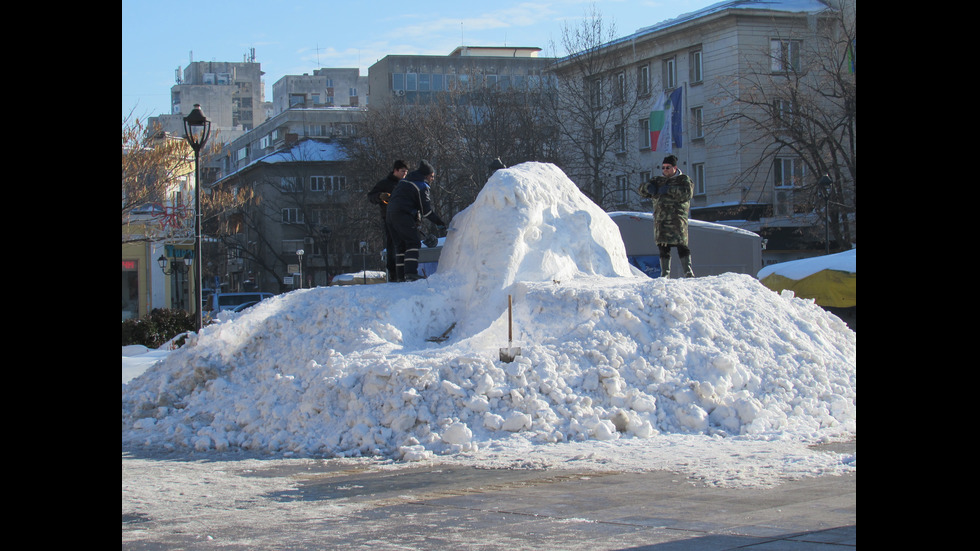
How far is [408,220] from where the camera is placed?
12.7m

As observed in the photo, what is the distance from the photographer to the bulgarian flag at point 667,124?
147ft

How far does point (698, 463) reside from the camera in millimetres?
7961

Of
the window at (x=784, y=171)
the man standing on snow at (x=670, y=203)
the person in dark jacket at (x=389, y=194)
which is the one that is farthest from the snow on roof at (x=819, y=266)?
the window at (x=784, y=171)

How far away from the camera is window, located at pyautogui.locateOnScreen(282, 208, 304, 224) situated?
66.1 metres

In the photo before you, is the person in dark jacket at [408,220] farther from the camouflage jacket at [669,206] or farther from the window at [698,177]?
the window at [698,177]

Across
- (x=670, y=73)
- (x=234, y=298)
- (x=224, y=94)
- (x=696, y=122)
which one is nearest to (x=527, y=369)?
(x=234, y=298)

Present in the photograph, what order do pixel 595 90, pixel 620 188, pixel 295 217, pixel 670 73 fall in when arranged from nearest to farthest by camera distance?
pixel 595 90 < pixel 620 188 < pixel 670 73 < pixel 295 217

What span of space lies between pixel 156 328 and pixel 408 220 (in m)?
14.6

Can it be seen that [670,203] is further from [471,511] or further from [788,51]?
[788,51]

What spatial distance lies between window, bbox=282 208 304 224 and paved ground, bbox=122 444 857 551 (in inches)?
2315

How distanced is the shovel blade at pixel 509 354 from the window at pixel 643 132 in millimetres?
40039

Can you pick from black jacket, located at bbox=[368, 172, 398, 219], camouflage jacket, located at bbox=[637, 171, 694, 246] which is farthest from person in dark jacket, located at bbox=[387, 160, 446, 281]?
camouflage jacket, located at bbox=[637, 171, 694, 246]
